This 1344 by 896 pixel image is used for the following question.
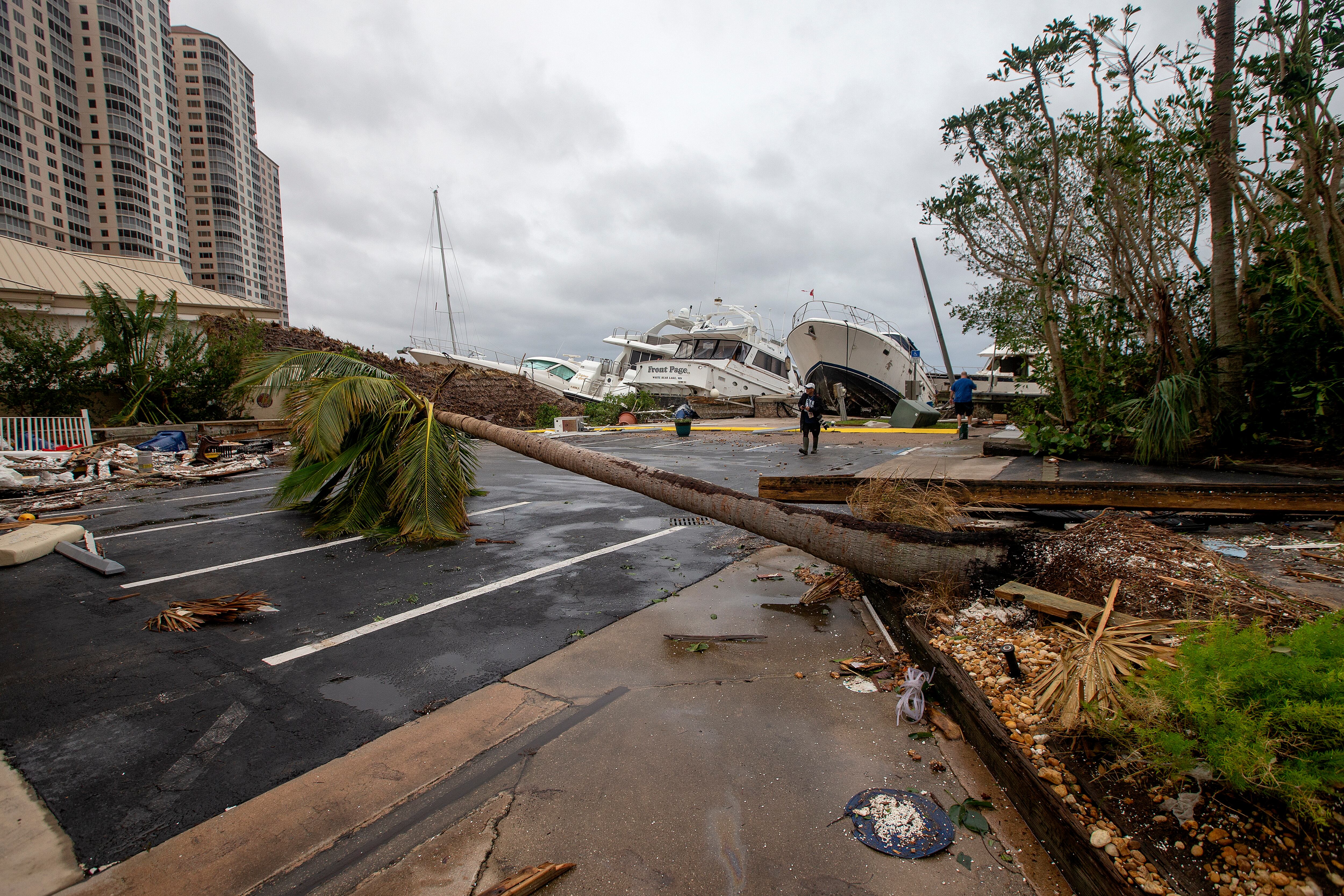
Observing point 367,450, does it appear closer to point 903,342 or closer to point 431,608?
point 431,608

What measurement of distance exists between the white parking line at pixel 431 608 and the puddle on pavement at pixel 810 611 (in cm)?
217

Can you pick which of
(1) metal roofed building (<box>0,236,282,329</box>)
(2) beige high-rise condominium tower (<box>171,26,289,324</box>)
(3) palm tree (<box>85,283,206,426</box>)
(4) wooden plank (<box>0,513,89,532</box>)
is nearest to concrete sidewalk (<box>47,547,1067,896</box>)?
(4) wooden plank (<box>0,513,89,532</box>)

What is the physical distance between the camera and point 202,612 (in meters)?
4.27

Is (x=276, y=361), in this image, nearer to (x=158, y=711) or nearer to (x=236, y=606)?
(x=236, y=606)

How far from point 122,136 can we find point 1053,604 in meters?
111

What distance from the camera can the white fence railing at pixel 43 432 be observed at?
527 inches

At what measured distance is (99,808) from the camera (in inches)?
92.9

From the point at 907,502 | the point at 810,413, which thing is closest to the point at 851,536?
the point at 907,502

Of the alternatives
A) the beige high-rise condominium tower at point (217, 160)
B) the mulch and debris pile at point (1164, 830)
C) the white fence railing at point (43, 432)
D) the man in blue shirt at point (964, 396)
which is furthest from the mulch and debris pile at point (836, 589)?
the beige high-rise condominium tower at point (217, 160)

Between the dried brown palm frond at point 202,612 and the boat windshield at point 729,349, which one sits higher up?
the boat windshield at point 729,349

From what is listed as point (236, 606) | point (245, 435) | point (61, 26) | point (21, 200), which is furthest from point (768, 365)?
point (61, 26)

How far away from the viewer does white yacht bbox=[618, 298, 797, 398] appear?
31.2 metres

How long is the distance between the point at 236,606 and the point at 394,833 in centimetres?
309

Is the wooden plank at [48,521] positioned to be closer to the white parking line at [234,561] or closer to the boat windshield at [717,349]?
the white parking line at [234,561]
